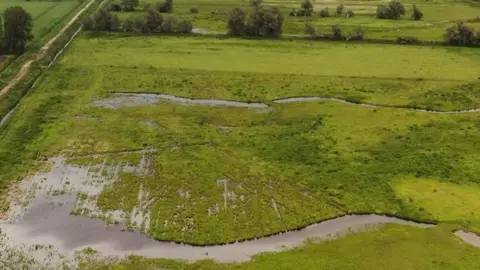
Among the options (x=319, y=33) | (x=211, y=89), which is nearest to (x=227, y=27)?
(x=319, y=33)

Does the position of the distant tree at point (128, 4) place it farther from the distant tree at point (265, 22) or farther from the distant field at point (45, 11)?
the distant tree at point (265, 22)

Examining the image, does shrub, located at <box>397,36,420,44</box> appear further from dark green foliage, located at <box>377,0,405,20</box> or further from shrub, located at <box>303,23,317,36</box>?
dark green foliage, located at <box>377,0,405,20</box>

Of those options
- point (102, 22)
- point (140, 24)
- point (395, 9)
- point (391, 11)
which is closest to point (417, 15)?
point (395, 9)

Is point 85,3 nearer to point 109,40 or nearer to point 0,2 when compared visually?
point 0,2

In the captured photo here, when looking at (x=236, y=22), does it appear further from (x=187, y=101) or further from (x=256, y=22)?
(x=187, y=101)

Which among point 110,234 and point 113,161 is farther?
point 113,161

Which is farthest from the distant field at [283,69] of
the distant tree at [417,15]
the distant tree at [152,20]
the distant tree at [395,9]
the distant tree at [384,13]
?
the distant tree at [395,9]
